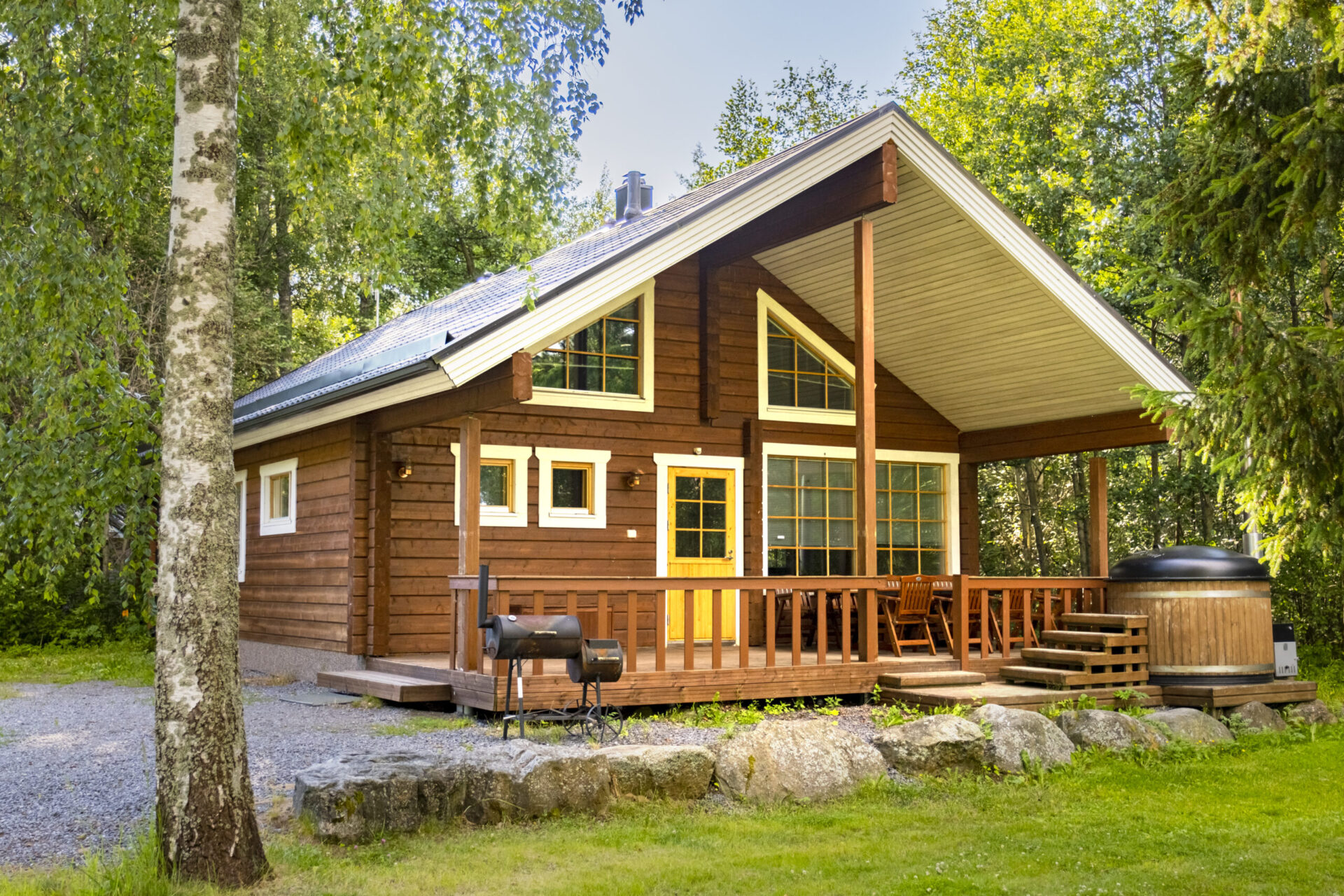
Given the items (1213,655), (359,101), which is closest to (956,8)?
(1213,655)

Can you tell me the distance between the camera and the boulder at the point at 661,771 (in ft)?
19.1

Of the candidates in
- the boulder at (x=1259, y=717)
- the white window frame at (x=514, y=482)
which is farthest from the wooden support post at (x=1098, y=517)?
the white window frame at (x=514, y=482)

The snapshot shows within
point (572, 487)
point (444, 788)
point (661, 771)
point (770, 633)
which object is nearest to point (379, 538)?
point (572, 487)

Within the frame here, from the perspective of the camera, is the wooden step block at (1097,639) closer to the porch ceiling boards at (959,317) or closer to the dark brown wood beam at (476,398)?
the porch ceiling boards at (959,317)

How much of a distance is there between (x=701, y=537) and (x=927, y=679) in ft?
10.8

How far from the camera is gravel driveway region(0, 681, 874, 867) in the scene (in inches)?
204

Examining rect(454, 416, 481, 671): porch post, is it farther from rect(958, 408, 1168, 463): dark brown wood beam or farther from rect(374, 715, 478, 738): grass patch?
rect(958, 408, 1168, 463): dark brown wood beam

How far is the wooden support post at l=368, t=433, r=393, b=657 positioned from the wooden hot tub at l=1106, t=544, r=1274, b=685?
620 cm

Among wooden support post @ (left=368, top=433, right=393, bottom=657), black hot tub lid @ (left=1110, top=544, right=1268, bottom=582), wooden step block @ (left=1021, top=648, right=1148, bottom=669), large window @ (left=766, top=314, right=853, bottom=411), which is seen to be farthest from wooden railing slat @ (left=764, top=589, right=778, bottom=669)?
large window @ (left=766, top=314, right=853, bottom=411)

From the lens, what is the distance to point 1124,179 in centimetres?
1672

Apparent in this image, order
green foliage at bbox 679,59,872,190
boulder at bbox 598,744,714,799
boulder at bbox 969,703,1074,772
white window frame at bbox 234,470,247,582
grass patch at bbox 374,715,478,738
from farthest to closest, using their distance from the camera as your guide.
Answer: green foliage at bbox 679,59,872,190 < white window frame at bbox 234,470,247,582 < grass patch at bbox 374,715,478,738 < boulder at bbox 969,703,1074,772 < boulder at bbox 598,744,714,799

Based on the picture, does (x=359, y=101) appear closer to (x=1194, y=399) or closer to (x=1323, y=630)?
(x=1194, y=399)

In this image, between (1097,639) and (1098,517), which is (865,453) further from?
(1098,517)

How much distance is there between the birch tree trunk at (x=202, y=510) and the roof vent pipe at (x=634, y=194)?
9.27 meters
